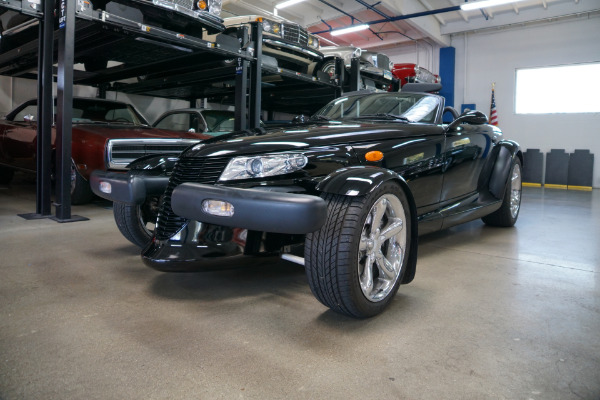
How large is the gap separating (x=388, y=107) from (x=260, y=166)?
4.73 ft

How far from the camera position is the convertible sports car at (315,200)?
1689 millimetres

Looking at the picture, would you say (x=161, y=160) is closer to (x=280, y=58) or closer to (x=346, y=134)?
(x=346, y=134)

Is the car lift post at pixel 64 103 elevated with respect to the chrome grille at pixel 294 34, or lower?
lower

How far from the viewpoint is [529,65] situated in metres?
12.3

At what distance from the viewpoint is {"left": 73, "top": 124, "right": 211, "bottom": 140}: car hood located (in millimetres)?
4648

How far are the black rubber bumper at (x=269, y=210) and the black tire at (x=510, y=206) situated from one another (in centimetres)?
291

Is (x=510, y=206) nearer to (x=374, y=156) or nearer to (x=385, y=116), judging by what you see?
(x=385, y=116)

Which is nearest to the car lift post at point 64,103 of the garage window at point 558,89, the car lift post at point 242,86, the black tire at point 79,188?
the black tire at point 79,188

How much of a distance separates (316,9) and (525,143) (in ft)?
23.1

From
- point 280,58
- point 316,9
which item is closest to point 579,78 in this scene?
point 316,9

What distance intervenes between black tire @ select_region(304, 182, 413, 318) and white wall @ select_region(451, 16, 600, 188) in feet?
38.4

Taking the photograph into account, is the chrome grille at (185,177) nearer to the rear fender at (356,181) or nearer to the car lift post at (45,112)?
the rear fender at (356,181)

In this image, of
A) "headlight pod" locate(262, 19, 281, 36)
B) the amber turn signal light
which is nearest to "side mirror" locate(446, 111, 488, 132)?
the amber turn signal light

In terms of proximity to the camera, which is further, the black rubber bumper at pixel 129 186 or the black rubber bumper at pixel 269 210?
the black rubber bumper at pixel 129 186
